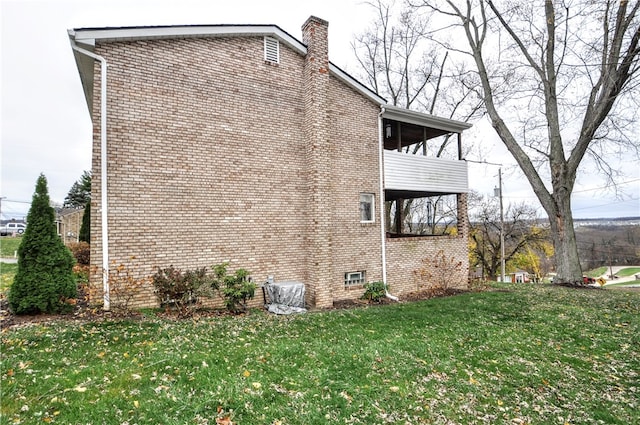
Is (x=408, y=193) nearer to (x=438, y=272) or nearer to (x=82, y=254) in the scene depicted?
(x=438, y=272)

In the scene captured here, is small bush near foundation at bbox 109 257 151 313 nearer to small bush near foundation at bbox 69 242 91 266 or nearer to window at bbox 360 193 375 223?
window at bbox 360 193 375 223

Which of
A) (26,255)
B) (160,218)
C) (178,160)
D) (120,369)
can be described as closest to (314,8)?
(178,160)

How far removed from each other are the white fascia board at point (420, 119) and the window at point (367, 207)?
275cm

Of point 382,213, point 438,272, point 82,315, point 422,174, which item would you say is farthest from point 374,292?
point 82,315

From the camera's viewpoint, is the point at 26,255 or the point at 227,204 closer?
the point at 26,255

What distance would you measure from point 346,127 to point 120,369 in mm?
7762

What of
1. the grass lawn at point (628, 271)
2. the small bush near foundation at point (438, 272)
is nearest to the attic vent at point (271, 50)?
the small bush near foundation at point (438, 272)

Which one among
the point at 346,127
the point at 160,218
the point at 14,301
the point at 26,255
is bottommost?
the point at 14,301

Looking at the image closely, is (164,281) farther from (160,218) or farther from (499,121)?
(499,121)

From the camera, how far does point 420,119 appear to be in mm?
10836

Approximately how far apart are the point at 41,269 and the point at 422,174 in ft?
33.5

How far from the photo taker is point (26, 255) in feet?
19.8

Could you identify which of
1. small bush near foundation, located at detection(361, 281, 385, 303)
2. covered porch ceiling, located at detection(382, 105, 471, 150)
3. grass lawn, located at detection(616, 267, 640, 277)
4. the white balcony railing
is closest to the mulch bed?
small bush near foundation, located at detection(361, 281, 385, 303)

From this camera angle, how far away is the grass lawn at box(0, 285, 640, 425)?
3.30m
